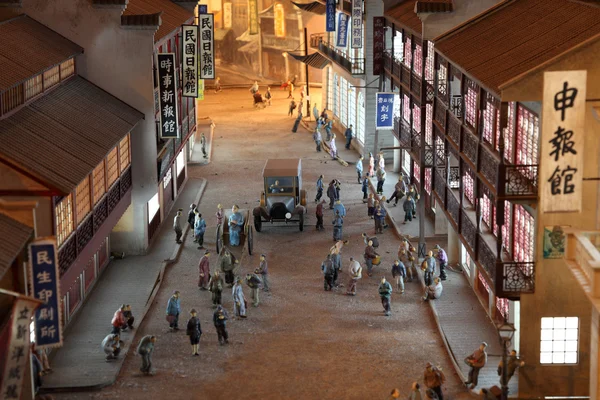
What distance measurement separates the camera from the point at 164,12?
1984 inches

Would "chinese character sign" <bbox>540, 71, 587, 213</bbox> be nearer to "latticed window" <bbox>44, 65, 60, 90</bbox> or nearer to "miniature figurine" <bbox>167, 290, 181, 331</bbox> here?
"miniature figurine" <bbox>167, 290, 181, 331</bbox>

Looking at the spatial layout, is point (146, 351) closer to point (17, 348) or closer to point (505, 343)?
point (17, 348)

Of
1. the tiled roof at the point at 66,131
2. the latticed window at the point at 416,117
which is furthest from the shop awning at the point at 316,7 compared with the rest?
the tiled roof at the point at 66,131

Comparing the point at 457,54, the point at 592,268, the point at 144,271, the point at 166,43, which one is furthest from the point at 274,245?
the point at 592,268

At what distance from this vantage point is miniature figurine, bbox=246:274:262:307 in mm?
37812

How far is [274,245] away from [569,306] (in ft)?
58.4

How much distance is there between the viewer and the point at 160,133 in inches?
1736

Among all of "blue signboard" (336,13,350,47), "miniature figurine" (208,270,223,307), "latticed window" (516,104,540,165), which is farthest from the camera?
"blue signboard" (336,13,350,47)

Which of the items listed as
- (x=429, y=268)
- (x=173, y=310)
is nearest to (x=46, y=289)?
(x=173, y=310)

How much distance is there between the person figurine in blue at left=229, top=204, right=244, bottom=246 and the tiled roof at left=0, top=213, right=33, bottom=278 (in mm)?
17173

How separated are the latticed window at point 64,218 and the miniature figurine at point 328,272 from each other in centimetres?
987

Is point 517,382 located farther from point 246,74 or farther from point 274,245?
point 246,74

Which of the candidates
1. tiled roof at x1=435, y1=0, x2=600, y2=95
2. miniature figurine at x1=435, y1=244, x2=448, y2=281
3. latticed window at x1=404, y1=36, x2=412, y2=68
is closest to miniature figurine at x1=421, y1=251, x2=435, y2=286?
miniature figurine at x1=435, y1=244, x2=448, y2=281

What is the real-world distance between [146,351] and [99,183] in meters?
7.53
